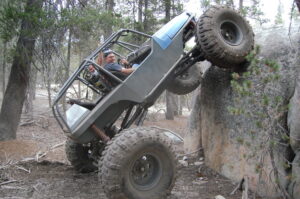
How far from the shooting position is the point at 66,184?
5742 millimetres

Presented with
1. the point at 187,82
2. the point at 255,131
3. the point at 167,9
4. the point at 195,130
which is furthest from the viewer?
the point at 167,9

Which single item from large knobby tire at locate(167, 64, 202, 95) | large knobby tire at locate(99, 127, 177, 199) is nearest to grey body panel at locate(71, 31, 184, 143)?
large knobby tire at locate(99, 127, 177, 199)

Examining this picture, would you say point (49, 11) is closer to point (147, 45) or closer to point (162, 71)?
point (147, 45)

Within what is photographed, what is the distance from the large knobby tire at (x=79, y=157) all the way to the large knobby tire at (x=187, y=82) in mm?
2117

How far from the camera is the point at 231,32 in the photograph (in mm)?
6332

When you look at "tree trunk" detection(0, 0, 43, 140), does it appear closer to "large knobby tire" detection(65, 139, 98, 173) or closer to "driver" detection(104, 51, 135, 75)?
"large knobby tire" detection(65, 139, 98, 173)

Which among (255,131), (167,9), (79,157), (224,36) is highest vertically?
(167,9)

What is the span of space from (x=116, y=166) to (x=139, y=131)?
0.63m

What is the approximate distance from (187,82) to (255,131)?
2.49 m

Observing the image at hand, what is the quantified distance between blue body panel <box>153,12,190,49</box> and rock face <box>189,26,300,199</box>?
52.4 inches

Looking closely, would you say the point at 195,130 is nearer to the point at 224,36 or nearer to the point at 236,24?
the point at 224,36

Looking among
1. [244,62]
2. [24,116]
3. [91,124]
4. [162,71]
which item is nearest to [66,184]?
[91,124]

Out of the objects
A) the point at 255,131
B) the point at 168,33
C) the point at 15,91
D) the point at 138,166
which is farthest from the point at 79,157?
the point at 15,91

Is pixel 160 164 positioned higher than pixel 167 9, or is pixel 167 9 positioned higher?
pixel 167 9
